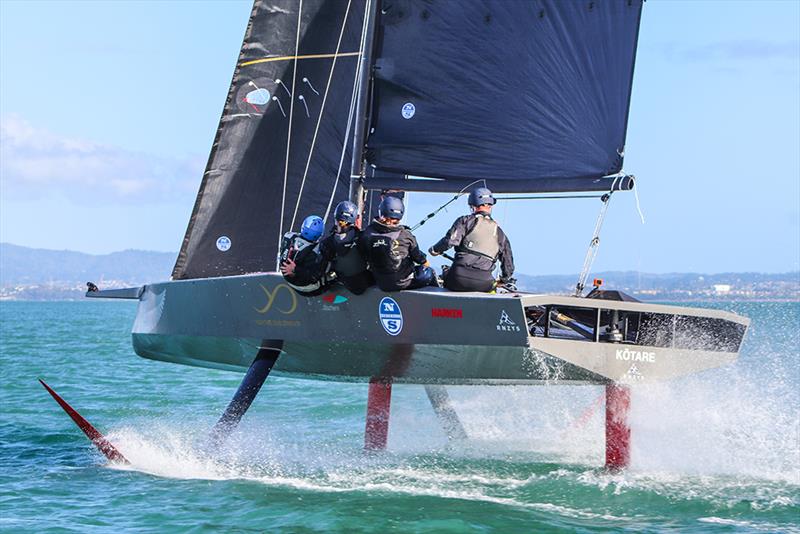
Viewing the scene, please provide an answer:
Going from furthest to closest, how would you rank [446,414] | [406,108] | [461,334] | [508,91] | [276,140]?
[446,414] < [276,140] < [406,108] < [508,91] < [461,334]

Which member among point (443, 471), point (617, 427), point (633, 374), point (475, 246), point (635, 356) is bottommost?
point (443, 471)

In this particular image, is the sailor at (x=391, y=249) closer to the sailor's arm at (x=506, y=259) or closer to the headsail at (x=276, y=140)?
the sailor's arm at (x=506, y=259)

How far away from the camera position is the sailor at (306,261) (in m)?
9.19

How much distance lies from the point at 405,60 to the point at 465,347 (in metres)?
3.22

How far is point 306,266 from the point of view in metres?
9.18

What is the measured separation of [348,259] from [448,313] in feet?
3.20

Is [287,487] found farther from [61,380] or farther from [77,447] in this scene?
[61,380]

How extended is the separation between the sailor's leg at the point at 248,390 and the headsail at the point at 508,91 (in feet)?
6.05

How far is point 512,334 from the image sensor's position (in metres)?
8.41

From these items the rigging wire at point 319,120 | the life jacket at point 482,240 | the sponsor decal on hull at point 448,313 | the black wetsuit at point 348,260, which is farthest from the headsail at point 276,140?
the sponsor decal on hull at point 448,313

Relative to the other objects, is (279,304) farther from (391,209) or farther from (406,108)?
(406,108)

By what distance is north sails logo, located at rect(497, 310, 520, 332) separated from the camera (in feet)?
27.6

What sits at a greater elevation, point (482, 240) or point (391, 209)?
point (391, 209)

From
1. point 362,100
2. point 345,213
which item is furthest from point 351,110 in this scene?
point 345,213
